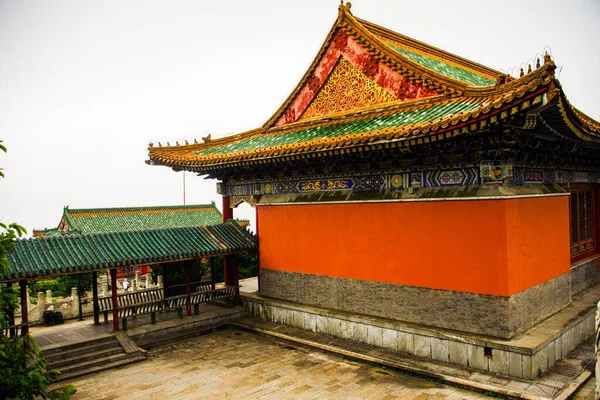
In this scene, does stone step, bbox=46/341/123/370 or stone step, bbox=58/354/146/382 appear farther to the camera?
stone step, bbox=46/341/123/370

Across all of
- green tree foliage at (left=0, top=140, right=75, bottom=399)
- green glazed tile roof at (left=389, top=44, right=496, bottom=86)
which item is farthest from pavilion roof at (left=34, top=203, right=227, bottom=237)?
green tree foliage at (left=0, top=140, right=75, bottom=399)

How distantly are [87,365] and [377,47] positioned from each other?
1055 centimetres

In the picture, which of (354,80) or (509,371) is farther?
(354,80)

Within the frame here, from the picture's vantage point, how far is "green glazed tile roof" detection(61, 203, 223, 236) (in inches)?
1129

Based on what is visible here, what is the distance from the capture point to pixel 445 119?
27.5 feet

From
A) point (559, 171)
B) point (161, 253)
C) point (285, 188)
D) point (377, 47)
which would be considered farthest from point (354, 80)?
point (161, 253)

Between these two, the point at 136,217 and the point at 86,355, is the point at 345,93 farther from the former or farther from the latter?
the point at 136,217

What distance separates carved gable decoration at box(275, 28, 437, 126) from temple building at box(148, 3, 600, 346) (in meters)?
0.03

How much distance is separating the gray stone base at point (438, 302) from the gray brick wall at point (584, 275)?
1027 mm

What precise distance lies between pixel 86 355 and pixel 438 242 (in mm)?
8725

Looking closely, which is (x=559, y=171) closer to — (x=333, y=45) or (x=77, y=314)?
(x=333, y=45)

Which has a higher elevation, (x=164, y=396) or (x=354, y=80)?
(x=354, y=80)

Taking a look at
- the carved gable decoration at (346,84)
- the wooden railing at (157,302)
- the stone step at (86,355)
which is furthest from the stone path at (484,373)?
the carved gable decoration at (346,84)

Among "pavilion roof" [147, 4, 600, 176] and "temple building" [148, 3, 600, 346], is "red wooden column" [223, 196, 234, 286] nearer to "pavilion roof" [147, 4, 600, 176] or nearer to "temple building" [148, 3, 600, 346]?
"temple building" [148, 3, 600, 346]
